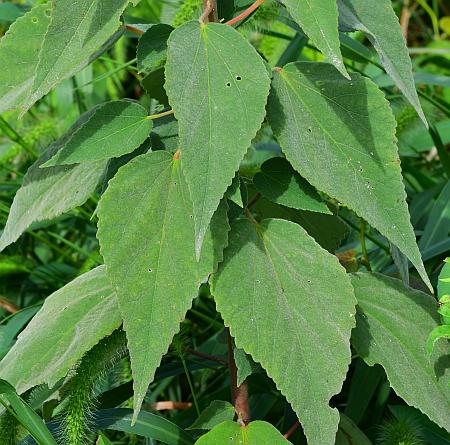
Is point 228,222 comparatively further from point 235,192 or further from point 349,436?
point 349,436

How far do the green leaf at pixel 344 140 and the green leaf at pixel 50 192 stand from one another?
0.26 meters

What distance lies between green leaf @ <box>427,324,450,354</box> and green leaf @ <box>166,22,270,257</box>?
33cm

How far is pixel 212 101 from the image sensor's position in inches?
37.9

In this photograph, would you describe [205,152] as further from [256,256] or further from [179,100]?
[256,256]

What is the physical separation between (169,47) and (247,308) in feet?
0.98

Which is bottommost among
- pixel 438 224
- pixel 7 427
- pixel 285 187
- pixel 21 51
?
pixel 438 224

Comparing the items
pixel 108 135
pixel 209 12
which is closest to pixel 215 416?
pixel 108 135

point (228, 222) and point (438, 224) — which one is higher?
point (228, 222)

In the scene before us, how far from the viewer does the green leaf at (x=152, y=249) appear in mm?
975

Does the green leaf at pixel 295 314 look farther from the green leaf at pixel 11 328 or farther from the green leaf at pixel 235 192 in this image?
the green leaf at pixel 11 328

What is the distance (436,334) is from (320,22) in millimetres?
393

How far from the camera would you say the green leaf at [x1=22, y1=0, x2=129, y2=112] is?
94 cm

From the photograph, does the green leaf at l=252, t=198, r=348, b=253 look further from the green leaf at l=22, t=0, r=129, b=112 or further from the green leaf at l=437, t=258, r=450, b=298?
the green leaf at l=22, t=0, r=129, b=112

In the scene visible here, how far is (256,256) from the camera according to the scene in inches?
42.0
